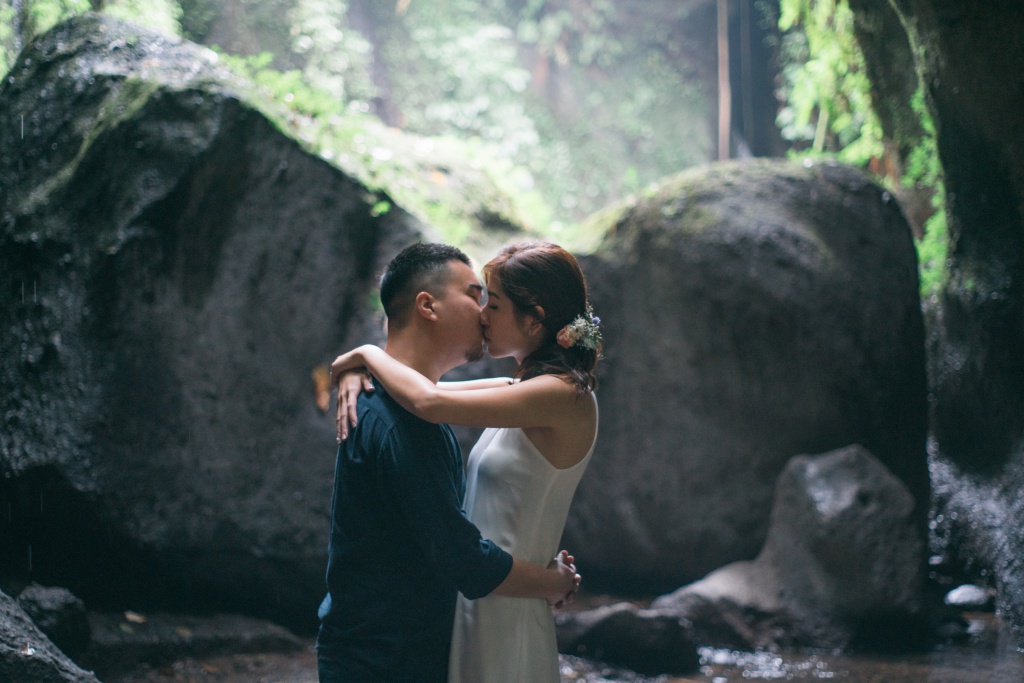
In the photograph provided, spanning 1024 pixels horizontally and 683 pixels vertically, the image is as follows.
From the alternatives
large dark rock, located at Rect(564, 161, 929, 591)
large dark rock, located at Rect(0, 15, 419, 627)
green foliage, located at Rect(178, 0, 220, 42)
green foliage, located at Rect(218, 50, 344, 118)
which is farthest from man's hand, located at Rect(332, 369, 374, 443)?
green foliage, located at Rect(178, 0, 220, 42)

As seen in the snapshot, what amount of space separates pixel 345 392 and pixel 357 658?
763 millimetres

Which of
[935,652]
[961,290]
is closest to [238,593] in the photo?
[935,652]

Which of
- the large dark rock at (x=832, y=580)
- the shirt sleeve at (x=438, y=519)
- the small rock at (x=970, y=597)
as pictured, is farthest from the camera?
the small rock at (x=970, y=597)

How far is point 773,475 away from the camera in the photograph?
646 centimetres

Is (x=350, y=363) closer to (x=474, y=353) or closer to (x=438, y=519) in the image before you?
(x=474, y=353)

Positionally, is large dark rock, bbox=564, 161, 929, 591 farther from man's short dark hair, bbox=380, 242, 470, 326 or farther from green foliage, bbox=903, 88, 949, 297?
man's short dark hair, bbox=380, 242, 470, 326

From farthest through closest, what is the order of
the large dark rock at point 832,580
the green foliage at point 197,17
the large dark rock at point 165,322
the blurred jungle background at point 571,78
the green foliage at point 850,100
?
1. the blurred jungle background at point 571,78
2. the green foliage at point 197,17
3. the green foliage at point 850,100
4. the large dark rock at point 832,580
5. the large dark rock at point 165,322

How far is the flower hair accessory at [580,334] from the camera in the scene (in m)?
2.45

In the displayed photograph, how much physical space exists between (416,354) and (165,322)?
3412mm

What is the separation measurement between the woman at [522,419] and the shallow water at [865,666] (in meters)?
2.91

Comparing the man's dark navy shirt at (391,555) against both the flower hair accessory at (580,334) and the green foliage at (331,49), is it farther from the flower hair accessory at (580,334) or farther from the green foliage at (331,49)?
the green foliage at (331,49)

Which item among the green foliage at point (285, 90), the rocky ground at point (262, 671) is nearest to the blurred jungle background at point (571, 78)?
the green foliage at point (285, 90)

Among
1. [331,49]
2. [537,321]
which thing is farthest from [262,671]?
[331,49]

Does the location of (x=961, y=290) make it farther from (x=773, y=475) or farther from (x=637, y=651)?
(x=637, y=651)
